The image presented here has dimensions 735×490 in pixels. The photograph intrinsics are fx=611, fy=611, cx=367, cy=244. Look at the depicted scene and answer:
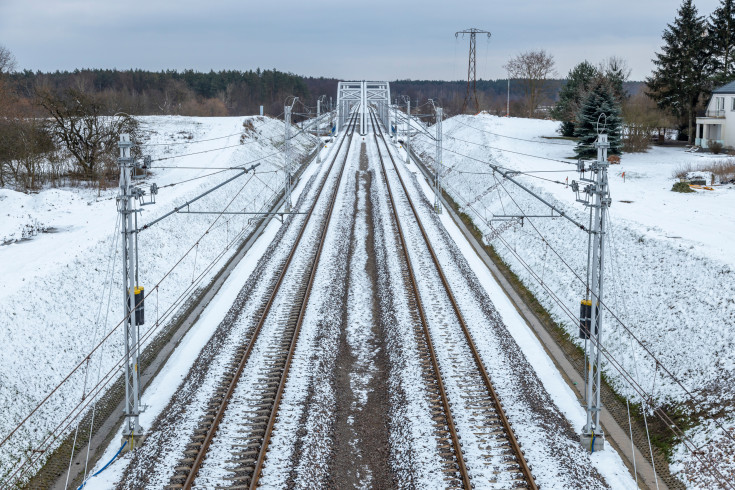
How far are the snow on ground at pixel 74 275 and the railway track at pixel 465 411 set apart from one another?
29.7ft

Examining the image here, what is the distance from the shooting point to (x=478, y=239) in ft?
103

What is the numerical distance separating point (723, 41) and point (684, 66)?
461 centimetres

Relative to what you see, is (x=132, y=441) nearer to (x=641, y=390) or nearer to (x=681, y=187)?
(x=641, y=390)

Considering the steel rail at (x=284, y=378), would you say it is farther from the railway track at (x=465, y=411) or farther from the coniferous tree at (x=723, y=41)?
the coniferous tree at (x=723, y=41)

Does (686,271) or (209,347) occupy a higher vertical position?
(686,271)

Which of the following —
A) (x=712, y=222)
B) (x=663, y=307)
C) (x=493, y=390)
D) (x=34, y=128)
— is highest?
(x=34, y=128)

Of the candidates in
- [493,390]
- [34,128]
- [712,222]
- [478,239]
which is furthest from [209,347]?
[34,128]

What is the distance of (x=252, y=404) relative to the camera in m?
15.2

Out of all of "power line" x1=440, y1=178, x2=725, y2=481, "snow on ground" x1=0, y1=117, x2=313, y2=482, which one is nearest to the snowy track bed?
"snow on ground" x1=0, y1=117, x2=313, y2=482

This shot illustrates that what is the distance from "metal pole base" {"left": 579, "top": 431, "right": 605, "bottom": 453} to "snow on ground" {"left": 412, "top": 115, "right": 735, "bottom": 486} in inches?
57.9

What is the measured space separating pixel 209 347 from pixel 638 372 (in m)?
12.2

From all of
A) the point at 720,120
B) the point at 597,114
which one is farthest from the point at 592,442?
the point at 720,120

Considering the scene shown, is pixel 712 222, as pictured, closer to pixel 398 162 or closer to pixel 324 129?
pixel 398 162

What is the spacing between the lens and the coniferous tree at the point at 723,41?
52.0 m
